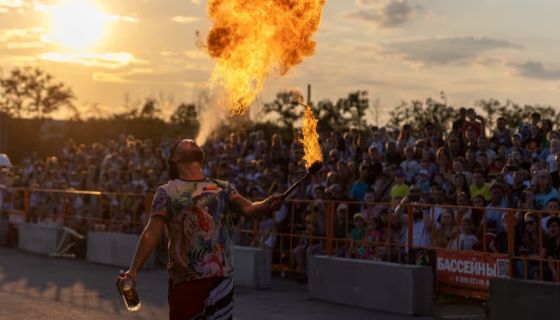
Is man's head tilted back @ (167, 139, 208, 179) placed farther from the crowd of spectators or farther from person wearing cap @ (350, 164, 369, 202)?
person wearing cap @ (350, 164, 369, 202)

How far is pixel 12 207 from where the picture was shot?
25.2 metres

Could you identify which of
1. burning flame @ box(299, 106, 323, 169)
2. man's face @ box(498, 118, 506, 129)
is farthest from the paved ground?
burning flame @ box(299, 106, 323, 169)

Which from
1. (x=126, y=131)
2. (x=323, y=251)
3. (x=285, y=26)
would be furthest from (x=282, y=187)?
(x=126, y=131)

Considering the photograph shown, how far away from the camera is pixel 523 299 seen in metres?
9.85

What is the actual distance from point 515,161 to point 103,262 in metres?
9.36

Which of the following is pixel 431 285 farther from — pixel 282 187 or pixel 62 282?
pixel 62 282

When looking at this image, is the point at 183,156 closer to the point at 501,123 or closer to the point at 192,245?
the point at 192,245

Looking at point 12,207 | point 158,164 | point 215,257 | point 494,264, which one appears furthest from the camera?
point 12,207

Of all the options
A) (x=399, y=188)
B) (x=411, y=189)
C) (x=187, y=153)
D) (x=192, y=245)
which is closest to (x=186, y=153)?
(x=187, y=153)

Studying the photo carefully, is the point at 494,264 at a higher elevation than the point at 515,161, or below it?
below

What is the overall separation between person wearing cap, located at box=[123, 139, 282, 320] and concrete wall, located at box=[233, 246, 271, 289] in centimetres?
854

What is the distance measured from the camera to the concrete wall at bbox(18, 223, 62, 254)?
2123cm

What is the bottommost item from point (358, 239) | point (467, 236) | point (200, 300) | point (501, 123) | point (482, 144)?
point (200, 300)

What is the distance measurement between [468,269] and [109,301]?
5011 mm
